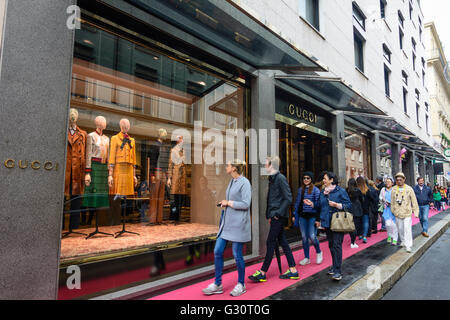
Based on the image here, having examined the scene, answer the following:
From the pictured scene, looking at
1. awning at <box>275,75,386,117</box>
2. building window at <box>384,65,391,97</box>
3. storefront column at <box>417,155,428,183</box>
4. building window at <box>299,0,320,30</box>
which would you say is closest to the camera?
awning at <box>275,75,386,117</box>

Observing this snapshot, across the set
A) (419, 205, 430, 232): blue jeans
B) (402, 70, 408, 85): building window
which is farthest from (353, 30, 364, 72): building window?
(402, 70, 408, 85): building window

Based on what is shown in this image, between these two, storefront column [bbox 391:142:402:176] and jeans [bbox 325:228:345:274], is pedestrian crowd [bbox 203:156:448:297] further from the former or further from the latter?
storefront column [bbox 391:142:402:176]

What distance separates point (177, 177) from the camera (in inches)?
290

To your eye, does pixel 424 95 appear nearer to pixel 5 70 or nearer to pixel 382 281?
pixel 382 281

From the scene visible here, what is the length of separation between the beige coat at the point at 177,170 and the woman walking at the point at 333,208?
145 inches

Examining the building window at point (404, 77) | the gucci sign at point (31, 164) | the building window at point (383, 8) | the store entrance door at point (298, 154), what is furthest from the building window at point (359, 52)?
the gucci sign at point (31, 164)

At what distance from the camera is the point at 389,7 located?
16.1 m

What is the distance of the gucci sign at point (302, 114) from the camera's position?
8398 mm

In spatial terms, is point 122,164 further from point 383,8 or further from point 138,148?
point 383,8

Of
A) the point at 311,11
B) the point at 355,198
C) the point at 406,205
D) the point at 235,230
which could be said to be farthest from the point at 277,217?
the point at 311,11

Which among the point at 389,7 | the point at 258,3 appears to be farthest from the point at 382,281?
the point at 389,7

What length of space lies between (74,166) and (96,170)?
0.53 m

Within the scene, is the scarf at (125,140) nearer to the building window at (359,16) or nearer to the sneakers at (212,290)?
the sneakers at (212,290)

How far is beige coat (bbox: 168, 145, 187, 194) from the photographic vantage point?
23.8 feet
